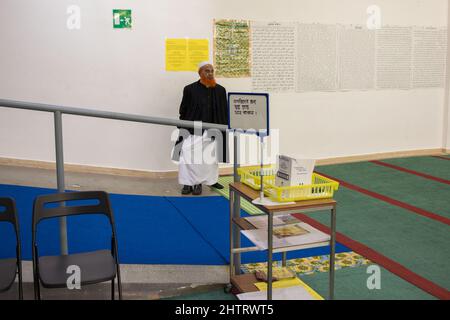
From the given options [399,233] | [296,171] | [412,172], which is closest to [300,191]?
[296,171]

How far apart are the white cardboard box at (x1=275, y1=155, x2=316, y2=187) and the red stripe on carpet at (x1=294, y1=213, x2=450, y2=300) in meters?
1.35

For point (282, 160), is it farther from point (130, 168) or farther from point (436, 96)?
→ point (436, 96)

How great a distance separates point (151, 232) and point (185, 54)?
294 cm

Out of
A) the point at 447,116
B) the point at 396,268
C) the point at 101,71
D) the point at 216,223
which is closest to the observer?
the point at 396,268

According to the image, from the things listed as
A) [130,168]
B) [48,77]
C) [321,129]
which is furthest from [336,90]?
[48,77]

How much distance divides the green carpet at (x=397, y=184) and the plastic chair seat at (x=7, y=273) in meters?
4.22

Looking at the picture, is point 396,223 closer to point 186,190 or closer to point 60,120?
point 186,190

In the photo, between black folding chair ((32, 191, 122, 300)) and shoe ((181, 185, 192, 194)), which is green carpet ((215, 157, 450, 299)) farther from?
black folding chair ((32, 191, 122, 300))

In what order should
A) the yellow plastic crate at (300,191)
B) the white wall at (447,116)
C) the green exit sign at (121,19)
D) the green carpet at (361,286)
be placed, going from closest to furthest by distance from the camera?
1. the yellow plastic crate at (300,191)
2. the green carpet at (361,286)
3. the green exit sign at (121,19)
4. the white wall at (447,116)

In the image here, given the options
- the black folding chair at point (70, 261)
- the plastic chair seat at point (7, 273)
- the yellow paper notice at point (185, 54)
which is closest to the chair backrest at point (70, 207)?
the black folding chair at point (70, 261)

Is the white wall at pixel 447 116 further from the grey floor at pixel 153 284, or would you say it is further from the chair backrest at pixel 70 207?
the chair backrest at pixel 70 207

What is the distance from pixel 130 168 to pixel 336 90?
11.1ft

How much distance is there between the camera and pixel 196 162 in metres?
6.12

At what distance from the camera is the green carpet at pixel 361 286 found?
3443 mm
